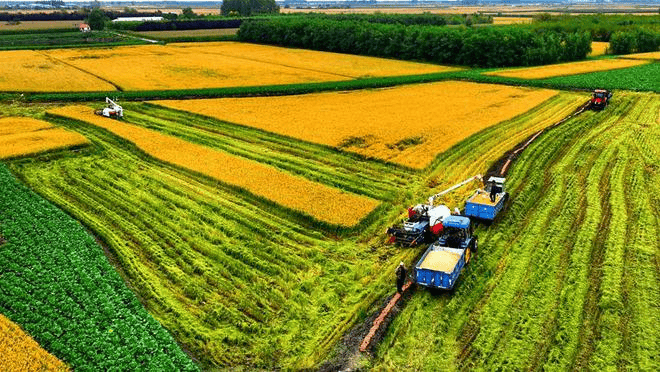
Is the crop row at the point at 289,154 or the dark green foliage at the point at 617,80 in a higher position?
the dark green foliage at the point at 617,80

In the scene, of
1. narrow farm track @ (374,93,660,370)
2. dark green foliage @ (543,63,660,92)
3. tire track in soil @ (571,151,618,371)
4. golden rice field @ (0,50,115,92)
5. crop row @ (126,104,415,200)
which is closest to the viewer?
tire track in soil @ (571,151,618,371)

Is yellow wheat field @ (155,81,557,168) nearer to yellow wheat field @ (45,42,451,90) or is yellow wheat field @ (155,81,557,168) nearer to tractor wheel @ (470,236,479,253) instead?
tractor wheel @ (470,236,479,253)

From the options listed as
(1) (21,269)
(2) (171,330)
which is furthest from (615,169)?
(1) (21,269)

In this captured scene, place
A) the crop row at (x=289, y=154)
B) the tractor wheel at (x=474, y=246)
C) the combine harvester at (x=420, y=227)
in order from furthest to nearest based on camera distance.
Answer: the crop row at (x=289, y=154) < the combine harvester at (x=420, y=227) < the tractor wheel at (x=474, y=246)

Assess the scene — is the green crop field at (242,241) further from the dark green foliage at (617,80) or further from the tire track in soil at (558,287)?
the dark green foliage at (617,80)

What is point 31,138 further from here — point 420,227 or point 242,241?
point 420,227

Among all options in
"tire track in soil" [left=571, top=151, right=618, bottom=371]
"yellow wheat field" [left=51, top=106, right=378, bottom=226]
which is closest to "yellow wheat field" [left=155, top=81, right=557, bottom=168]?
"yellow wheat field" [left=51, top=106, right=378, bottom=226]

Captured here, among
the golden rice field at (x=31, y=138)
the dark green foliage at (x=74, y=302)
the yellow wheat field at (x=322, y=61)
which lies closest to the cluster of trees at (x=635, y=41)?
the yellow wheat field at (x=322, y=61)
